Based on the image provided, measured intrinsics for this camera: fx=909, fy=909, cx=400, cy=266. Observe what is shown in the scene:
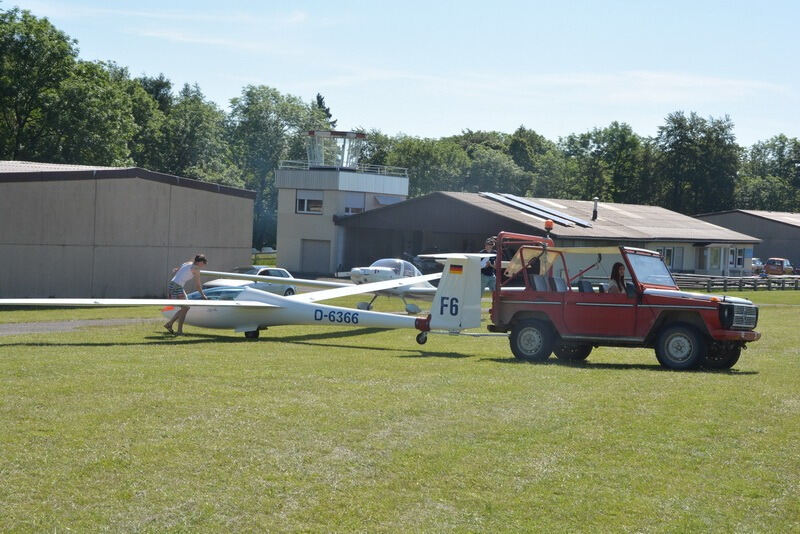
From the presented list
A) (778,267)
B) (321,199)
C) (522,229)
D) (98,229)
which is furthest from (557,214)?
(98,229)

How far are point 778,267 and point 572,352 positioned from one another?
63.6 metres

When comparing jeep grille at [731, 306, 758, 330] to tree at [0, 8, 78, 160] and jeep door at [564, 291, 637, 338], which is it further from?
tree at [0, 8, 78, 160]

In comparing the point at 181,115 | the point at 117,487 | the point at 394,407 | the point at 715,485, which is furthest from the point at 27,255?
the point at 181,115

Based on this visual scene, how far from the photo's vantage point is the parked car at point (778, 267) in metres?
74.2

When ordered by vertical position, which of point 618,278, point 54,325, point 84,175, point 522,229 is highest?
point 84,175

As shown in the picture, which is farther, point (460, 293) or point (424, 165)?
point (424, 165)

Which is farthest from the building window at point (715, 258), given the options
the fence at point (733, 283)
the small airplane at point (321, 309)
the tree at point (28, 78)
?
the small airplane at point (321, 309)

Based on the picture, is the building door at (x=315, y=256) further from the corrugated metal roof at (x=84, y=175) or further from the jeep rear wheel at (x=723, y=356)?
the jeep rear wheel at (x=723, y=356)

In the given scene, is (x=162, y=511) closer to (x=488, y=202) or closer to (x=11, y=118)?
(x=488, y=202)

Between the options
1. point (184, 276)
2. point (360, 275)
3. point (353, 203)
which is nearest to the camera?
point (184, 276)

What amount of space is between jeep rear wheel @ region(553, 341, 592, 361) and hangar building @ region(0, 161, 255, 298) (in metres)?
20.8

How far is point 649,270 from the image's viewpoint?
53.8ft

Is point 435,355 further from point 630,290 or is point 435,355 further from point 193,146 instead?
point 193,146

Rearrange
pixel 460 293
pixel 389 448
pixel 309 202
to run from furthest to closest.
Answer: pixel 309 202 → pixel 460 293 → pixel 389 448
